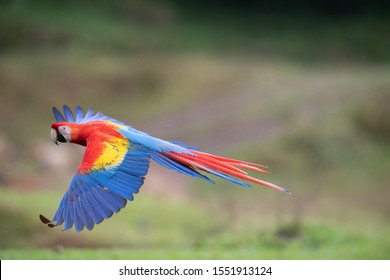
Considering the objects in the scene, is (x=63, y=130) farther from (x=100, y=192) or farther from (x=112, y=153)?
(x=100, y=192)

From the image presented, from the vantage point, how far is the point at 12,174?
12.4m

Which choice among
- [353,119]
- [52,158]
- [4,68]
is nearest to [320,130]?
[353,119]

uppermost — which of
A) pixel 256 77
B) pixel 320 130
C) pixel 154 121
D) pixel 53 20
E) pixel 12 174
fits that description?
pixel 53 20

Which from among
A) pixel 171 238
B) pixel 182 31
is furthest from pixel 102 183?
pixel 182 31

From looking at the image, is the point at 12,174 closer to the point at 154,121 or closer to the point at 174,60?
the point at 154,121

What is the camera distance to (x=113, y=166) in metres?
5.40

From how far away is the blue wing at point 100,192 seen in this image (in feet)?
16.4

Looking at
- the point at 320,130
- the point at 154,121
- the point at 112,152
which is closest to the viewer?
the point at 112,152

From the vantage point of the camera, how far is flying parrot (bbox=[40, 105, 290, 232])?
5.07 m

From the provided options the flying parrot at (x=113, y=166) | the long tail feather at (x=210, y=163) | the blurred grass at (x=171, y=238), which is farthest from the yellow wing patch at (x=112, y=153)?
the blurred grass at (x=171, y=238)

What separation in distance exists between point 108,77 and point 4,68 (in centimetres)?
218

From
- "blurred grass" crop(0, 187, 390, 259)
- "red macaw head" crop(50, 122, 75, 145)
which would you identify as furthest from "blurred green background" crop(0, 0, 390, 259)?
"red macaw head" crop(50, 122, 75, 145)

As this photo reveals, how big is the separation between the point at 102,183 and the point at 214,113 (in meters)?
11.3

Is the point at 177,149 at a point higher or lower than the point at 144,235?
lower
